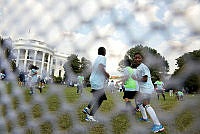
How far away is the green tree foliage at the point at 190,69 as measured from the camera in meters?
0.87

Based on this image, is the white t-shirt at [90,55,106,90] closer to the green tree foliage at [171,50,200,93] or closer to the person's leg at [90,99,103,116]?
the person's leg at [90,99,103,116]

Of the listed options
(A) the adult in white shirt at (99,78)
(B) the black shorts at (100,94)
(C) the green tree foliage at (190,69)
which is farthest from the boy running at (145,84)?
(C) the green tree foliage at (190,69)

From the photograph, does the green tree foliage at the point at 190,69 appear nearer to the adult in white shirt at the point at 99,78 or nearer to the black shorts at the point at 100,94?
the adult in white shirt at the point at 99,78

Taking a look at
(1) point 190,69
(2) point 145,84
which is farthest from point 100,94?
(1) point 190,69

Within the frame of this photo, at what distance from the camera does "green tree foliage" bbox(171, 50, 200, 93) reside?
2.84ft

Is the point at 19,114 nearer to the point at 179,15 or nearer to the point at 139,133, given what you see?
the point at 139,133

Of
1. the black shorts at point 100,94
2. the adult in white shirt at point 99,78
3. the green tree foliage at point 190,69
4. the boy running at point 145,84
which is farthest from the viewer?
the black shorts at point 100,94

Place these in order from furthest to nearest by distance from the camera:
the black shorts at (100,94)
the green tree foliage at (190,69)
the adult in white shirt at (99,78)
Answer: the black shorts at (100,94) → the adult in white shirt at (99,78) → the green tree foliage at (190,69)

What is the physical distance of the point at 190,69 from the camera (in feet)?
3.00

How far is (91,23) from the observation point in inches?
54.4

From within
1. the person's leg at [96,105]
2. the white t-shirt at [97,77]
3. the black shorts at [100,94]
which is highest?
the white t-shirt at [97,77]

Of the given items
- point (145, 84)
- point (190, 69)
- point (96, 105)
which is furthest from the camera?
point (96, 105)

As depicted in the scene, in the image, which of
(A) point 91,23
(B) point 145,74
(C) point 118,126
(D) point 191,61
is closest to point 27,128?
(C) point 118,126

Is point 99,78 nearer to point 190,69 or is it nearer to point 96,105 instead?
point 96,105
